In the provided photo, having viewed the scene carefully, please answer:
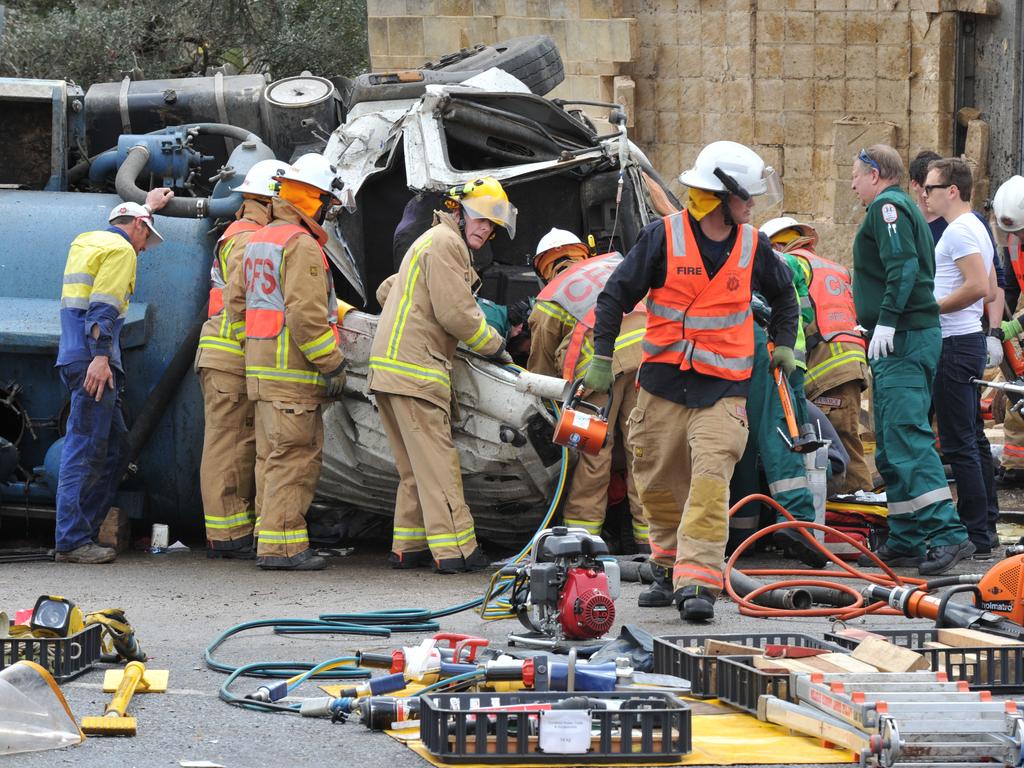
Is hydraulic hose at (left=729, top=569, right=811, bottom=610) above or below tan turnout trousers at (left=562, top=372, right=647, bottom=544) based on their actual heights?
below

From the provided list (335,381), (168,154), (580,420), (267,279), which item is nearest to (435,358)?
(335,381)

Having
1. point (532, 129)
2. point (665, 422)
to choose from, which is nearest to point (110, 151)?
point (532, 129)

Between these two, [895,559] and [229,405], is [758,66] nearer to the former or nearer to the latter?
[895,559]

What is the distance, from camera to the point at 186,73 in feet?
57.2

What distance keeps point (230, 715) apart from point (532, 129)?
4936 millimetres

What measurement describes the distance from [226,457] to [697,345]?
292 centimetres

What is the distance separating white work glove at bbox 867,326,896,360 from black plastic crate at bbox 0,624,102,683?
3.92m

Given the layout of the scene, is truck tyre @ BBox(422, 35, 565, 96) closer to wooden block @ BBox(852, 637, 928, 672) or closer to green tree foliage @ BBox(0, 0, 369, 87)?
wooden block @ BBox(852, 637, 928, 672)

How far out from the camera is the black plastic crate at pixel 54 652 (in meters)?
5.21

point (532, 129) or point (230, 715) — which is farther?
point (532, 129)

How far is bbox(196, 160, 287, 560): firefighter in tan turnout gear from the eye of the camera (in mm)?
8383

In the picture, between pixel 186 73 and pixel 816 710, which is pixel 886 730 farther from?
pixel 186 73

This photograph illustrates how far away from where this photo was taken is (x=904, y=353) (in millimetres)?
7863

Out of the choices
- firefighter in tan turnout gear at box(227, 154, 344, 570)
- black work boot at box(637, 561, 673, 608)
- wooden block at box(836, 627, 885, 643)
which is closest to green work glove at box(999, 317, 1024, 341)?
black work boot at box(637, 561, 673, 608)
